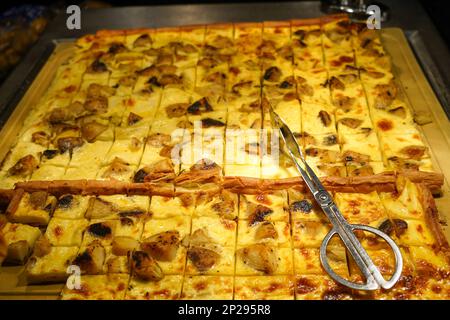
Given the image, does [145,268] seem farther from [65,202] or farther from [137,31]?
[137,31]

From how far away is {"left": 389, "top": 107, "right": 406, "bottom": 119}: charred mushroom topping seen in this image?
407 cm

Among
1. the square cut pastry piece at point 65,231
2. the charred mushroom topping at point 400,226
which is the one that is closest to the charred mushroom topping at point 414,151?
the charred mushroom topping at point 400,226

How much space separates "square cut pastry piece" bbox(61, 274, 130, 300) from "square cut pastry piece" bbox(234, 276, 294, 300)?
74 cm

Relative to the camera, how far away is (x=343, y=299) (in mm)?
2850

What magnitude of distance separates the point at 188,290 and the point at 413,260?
1.45 metres

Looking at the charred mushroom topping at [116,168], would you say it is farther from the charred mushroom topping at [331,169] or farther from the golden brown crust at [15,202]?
the charred mushroom topping at [331,169]

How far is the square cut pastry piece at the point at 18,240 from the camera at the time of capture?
3303mm

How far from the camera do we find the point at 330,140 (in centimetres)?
394

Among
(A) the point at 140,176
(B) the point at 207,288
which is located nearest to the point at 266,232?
(B) the point at 207,288

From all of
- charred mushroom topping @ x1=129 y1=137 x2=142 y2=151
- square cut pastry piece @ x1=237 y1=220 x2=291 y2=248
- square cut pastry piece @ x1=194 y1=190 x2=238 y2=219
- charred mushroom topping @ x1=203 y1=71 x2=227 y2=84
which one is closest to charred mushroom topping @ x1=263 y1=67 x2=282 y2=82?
charred mushroom topping @ x1=203 y1=71 x2=227 y2=84

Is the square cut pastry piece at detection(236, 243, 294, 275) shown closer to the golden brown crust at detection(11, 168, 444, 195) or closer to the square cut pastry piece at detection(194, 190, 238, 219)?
the square cut pastry piece at detection(194, 190, 238, 219)

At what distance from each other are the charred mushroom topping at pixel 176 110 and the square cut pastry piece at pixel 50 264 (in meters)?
1.57

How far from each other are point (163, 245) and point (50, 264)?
2.55 ft

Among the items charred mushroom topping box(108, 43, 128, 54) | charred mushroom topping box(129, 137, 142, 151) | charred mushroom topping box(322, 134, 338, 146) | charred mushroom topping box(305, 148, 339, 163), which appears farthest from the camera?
charred mushroom topping box(108, 43, 128, 54)
